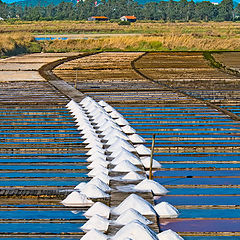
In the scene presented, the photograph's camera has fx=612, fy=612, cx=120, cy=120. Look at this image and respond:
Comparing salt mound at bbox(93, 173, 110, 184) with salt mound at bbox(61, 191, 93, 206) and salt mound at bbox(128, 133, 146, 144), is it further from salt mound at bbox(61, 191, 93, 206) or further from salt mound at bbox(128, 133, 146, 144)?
salt mound at bbox(128, 133, 146, 144)

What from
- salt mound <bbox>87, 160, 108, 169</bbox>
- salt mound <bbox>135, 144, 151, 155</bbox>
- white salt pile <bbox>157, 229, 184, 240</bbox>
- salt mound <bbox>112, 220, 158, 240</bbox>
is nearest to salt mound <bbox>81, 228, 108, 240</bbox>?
salt mound <bbox>112, 220, 158, 240</bbox>

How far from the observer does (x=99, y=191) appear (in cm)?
962

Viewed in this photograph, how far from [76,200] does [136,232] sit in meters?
2.25

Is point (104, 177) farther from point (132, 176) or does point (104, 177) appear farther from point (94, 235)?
point (94, 235)

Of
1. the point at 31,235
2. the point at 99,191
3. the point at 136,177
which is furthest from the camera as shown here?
the point at 136,177

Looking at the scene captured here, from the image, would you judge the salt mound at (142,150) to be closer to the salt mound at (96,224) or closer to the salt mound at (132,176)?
the salt mound at (132,176)

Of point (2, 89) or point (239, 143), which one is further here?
point (2, 89)

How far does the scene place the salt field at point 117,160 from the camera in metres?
8.65

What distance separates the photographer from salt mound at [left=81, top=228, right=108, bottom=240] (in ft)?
25.0

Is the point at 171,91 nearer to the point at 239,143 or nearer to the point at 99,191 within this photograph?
the point at 239,143

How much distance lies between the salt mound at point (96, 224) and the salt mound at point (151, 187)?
1626 millimetres

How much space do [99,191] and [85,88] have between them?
15.8 metres

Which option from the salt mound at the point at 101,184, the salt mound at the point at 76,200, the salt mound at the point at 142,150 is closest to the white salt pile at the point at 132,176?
the salt mound at the point at 101,184

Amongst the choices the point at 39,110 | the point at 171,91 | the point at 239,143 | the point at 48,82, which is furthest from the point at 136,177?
the point at 48,82
